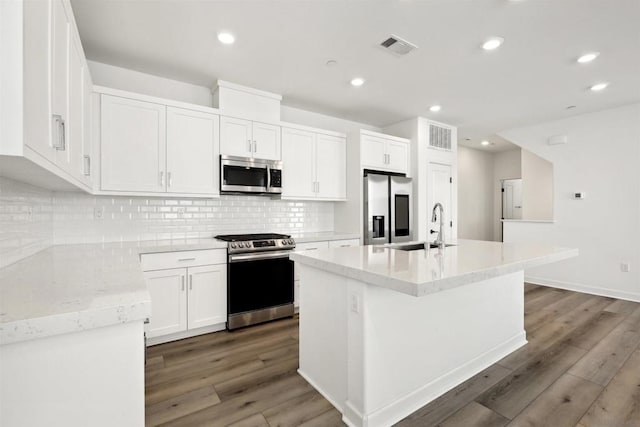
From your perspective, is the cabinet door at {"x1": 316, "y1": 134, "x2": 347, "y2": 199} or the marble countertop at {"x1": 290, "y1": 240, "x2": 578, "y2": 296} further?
the cabinet door at {"x1": 316, "y1": 134, "x2": 347, "y2": 199}

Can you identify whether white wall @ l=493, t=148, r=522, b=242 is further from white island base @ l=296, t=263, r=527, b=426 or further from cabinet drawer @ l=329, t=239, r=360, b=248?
white island base @ l=296, t=263, r=527, b=426

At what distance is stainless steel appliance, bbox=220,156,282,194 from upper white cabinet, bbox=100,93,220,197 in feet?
0.33

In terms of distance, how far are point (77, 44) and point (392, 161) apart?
366cm

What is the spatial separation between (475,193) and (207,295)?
643 cm

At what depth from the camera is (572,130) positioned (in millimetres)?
4625

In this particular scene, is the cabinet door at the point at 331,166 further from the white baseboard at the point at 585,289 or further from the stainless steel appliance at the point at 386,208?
the white baseboard at the point at 585,289

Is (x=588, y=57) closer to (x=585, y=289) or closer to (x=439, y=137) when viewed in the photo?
(x=439, y=137)

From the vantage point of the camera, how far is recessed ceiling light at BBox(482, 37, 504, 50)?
251cm

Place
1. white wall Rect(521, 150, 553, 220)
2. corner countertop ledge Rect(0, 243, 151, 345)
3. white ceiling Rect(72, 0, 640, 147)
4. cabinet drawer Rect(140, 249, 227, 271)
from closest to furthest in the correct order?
corner countertop ledge Rect(0, 243, 151, 345) → white ceiling Rect(72, 0, 640, 147) → cabinet drawer Rect(140, 249, 227, 271) → white wall Rect(521, 150, 553, 220)

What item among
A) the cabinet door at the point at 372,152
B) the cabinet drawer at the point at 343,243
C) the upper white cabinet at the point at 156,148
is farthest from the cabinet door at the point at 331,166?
the upper white cabinet at the point at 156,148

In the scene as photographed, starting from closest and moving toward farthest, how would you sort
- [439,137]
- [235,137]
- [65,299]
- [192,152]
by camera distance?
[65,299] < [192,152] < [235,137] < [439,137]

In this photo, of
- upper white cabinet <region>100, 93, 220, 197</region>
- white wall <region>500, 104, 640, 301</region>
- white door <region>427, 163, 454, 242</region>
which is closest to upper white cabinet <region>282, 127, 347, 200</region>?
upper white cabinet <region>100, 93, 220, 197</region>

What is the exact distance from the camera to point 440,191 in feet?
16.0

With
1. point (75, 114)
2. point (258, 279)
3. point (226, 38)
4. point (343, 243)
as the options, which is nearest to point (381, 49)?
point (226, 38)
